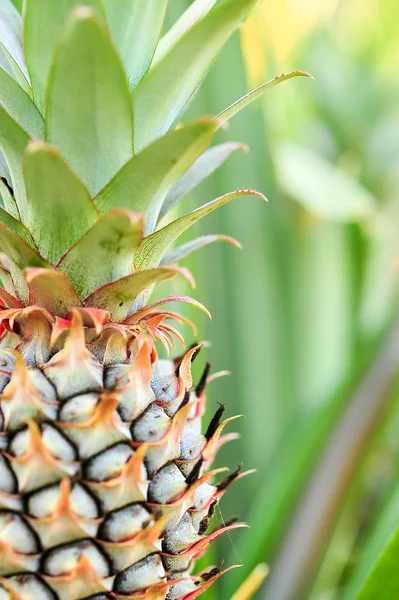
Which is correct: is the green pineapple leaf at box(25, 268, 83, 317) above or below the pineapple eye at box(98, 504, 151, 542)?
above

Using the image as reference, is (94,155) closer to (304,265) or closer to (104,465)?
(104,465)

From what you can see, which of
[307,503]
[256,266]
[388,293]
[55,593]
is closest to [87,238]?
[55,593]

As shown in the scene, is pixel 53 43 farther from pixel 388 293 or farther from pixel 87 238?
pixel 388 293

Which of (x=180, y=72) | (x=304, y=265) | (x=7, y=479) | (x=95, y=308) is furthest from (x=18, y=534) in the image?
(x=304, y=265)

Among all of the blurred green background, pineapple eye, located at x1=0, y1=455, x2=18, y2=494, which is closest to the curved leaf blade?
pineapple eye, located at x1=0, y1=455, x2=18, y2=494

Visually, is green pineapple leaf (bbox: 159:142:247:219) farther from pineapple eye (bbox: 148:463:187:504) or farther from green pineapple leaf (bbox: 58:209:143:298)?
pineapple eye (bbox: 148:463:187:504)

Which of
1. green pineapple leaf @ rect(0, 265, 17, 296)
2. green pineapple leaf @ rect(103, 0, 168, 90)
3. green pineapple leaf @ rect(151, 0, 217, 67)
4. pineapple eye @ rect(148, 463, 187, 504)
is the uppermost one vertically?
green pineapple leaf @ rect(151, 0, 217, 67)

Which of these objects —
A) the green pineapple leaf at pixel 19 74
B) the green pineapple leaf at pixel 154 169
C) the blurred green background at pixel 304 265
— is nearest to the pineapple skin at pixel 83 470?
the green pineapple leaf at pixel 154 169
